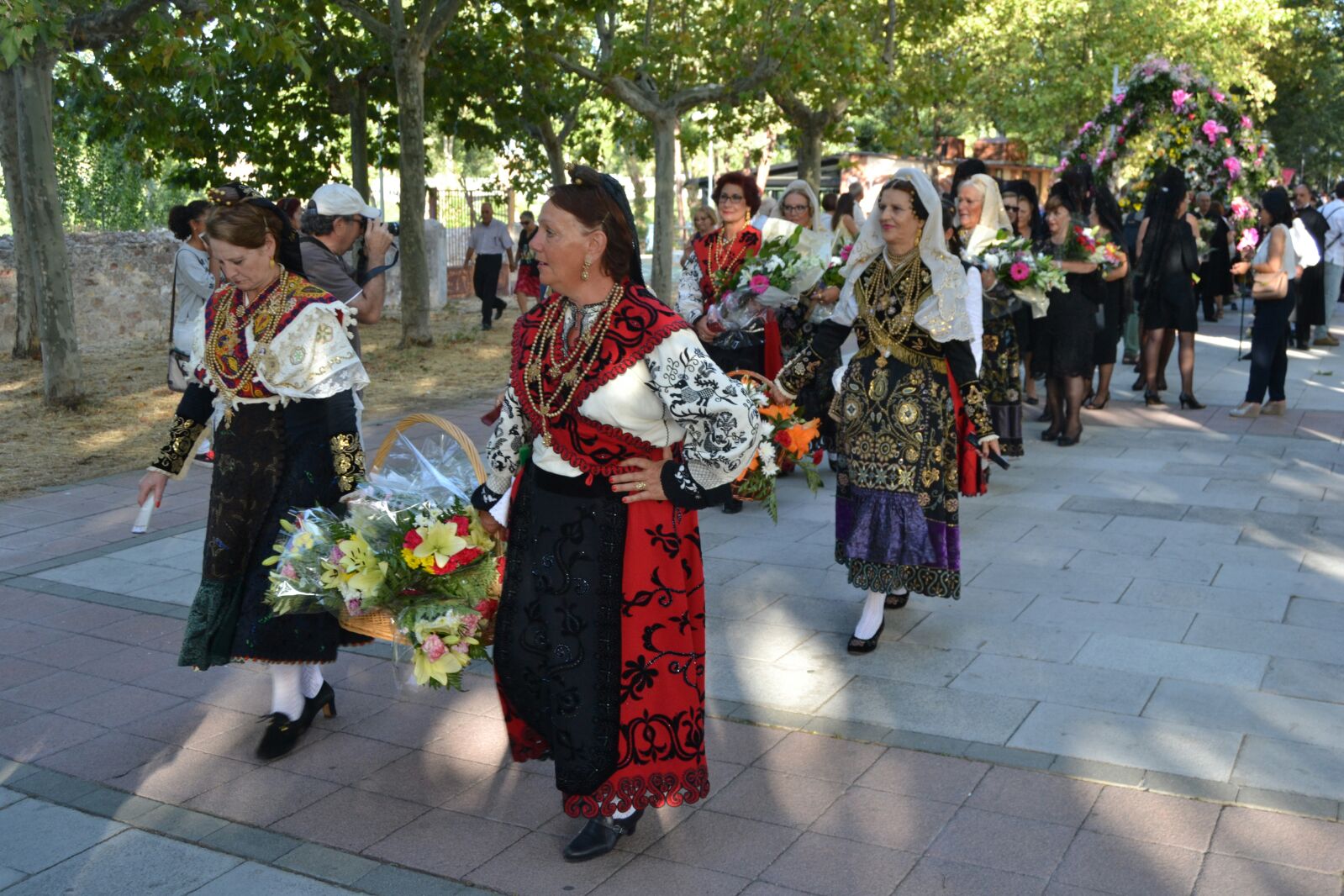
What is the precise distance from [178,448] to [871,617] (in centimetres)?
286

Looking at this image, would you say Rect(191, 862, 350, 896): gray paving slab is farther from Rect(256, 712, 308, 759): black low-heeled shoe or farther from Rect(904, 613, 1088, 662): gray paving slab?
Rect(904, 613, 1088, 662): gray paving slab

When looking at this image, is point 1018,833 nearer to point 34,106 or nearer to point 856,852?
point 856,852

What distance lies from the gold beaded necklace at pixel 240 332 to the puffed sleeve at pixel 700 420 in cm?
152

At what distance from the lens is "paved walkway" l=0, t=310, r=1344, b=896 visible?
12.3ft

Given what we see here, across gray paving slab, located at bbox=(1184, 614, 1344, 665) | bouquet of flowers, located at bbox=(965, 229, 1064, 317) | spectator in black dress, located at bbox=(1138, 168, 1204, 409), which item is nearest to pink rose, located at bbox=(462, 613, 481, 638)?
gray paving slab, located at bbox=(1184, 614, 1344, 665)

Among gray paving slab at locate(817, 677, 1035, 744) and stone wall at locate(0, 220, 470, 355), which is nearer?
gray paving slab at locate(817, 677, 1035, 744)

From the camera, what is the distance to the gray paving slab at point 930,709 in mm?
4645

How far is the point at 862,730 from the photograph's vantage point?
4676 mm

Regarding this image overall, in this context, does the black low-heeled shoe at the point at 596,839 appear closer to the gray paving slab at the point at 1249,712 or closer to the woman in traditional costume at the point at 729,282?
the gray paving slab at the point at 1249,712

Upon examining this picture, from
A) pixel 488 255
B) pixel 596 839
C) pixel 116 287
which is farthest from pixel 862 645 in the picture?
pixel 488 255

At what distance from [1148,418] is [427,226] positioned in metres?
15.3

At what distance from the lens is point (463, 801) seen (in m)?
4.17

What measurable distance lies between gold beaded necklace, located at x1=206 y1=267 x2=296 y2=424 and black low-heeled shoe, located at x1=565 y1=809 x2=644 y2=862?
72.0 inches

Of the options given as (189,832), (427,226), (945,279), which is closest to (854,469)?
(945,279)
